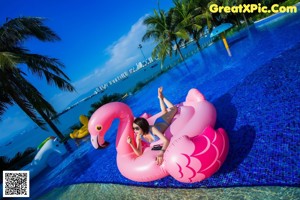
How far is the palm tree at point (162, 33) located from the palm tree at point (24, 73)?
966 centimetres

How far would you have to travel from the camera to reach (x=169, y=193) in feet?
12.3

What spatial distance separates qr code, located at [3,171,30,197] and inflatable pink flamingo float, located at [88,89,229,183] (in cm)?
179

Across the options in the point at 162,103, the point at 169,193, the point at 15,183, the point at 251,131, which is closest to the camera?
the point at 169,193

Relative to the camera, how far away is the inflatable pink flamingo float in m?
3.24

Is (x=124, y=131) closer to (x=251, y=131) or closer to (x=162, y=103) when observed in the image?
(x=162, y=103)

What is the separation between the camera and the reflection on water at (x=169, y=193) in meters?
2.74

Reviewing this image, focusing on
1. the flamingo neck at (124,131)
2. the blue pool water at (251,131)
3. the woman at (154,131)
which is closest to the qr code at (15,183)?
the blue pool water at (251,131)

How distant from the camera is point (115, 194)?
465 cm

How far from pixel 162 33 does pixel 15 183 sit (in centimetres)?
1643

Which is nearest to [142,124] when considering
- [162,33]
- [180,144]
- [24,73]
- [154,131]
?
[154,131]

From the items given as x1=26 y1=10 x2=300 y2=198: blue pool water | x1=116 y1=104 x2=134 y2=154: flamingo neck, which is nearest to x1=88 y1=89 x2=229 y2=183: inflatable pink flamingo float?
x1=116 y1=104 x2=134 y2=154: flamingo neck

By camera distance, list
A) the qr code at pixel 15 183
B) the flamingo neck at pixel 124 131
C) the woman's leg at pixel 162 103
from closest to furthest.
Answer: the flamingo neck at pixel 124 131 → the qr code at pixel 15 183 → the woman's leg at pixel 162 103

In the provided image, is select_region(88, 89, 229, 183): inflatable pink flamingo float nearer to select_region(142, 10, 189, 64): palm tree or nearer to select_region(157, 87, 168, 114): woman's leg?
select_region(157, 87, 168, 114): woman's leg

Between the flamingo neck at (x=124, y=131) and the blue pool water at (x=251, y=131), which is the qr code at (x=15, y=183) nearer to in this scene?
the blue pool water at (x=251, y=131)
